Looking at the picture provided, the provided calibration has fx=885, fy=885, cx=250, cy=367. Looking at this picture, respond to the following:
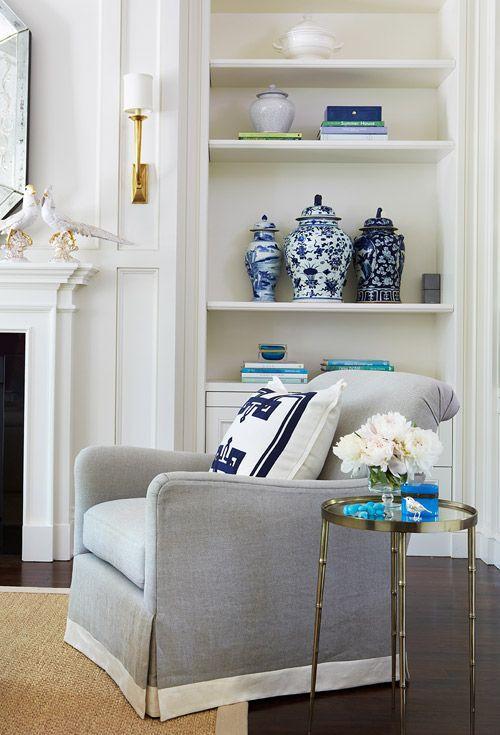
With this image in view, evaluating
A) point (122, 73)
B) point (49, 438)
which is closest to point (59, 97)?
point (122, 73)

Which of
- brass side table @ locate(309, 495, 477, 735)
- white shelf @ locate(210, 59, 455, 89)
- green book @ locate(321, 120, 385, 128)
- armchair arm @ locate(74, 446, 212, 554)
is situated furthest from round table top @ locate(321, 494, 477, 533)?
white shelf @ locate(210, 59, 455, 89)

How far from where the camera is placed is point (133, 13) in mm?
3783

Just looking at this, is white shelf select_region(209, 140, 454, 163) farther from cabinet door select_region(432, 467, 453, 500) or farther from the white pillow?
the white pillow

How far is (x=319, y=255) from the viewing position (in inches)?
158

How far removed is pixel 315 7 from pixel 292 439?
2.68 metres

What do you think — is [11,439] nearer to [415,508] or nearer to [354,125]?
[354,125]

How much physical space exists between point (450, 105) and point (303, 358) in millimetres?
1363

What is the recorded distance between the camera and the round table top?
1.87 metres

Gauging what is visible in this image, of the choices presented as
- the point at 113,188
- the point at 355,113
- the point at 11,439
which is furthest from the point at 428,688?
the point at 355,113

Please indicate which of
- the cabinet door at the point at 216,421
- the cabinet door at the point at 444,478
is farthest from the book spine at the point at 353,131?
the cabinet door at the point at 444,478

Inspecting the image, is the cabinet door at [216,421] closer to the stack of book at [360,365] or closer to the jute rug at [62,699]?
the stack of book at [360,365]

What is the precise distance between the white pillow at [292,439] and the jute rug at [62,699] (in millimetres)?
615

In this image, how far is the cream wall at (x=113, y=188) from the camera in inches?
149

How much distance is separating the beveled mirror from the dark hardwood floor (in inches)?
66.6
